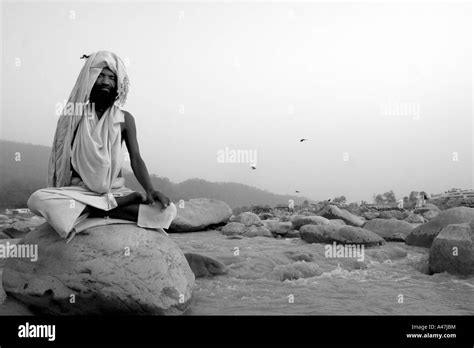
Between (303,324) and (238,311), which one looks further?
(238,311)

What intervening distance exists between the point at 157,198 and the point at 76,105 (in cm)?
128

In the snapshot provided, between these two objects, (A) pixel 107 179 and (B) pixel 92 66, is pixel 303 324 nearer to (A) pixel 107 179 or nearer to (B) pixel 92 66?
(A) pixel 107 179

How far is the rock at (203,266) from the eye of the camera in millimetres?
5195

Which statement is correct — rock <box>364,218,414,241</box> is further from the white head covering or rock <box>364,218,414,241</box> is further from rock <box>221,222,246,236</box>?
the white head covering

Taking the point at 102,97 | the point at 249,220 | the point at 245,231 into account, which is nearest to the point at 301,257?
the point at 245,231

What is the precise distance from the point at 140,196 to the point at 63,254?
0.90 metres

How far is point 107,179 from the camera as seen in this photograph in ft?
13.4

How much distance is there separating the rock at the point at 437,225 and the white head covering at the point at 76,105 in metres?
6.63

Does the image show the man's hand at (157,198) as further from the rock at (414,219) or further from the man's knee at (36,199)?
the rock at (414,219)

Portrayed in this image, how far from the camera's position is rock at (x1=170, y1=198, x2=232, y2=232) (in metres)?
11.0

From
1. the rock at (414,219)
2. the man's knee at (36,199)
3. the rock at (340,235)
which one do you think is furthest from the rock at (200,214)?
the man's knee at (36,199)

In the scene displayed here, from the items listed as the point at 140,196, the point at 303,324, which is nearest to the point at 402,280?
the point at 303,324

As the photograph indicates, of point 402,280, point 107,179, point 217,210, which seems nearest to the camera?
point 107,179

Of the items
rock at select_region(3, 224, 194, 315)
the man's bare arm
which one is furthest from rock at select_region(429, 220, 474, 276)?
the man's bare arm
